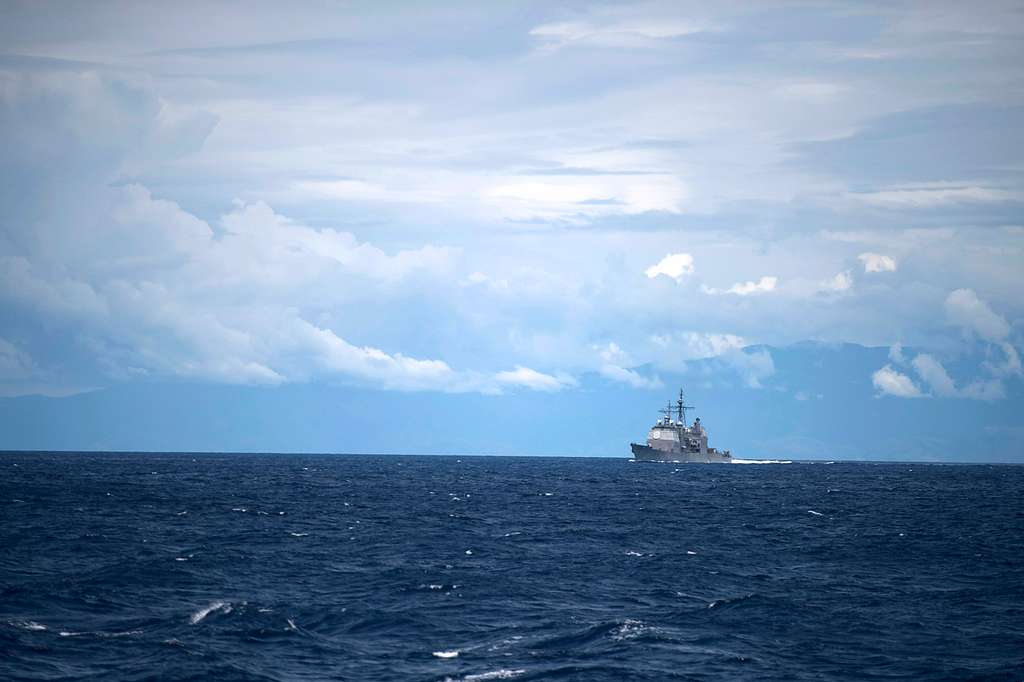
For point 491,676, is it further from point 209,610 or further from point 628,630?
point 209,610

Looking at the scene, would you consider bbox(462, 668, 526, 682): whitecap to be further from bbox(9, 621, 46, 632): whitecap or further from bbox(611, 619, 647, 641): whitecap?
bbox(9, 621, 46, 632): whitecap

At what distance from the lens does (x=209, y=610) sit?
4578 centimetres

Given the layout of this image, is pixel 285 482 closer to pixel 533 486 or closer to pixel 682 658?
pixel 533 486

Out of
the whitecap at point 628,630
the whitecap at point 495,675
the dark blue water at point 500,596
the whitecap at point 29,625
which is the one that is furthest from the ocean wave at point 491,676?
the whitecap at point 29,625

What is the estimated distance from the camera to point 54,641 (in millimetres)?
39875

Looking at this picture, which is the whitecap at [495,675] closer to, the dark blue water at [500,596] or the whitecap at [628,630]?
the dark blue water at [500,596]

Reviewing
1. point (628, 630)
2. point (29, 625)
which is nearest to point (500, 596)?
point (628, 630)

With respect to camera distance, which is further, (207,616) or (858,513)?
(858,513)

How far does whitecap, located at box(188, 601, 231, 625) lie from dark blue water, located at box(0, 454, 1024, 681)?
20cm

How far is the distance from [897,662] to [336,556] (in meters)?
35.0

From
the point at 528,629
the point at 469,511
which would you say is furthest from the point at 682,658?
the point at 469,511

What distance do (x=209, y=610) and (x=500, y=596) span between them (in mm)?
13927

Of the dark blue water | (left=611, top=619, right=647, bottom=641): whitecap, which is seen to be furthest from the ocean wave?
(left=611, top=619, right=647, bottom=641): whitecap

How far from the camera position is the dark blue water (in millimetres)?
38594
